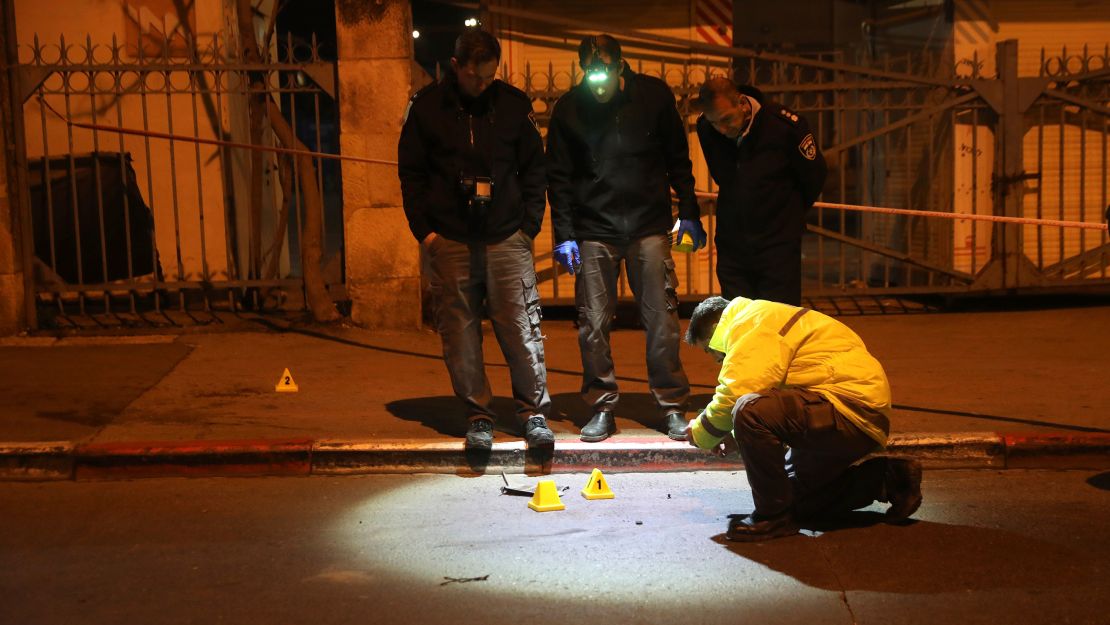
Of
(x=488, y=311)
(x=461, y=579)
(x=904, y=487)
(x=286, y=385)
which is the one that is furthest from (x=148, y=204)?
(x=904, y=487)

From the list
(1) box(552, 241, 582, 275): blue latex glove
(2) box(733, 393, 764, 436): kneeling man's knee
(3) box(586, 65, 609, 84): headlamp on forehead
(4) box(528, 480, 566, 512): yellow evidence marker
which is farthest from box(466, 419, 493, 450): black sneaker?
(3) box(586, 65, 609, 84): headlamp on forehead

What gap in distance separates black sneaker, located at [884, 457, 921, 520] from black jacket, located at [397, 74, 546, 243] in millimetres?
2258

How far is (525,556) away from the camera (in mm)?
5070

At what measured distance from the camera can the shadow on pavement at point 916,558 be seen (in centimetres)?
469

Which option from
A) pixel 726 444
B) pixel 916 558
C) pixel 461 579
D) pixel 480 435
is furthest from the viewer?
pixel 480 435

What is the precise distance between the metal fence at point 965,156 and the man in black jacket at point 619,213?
11.3 feet

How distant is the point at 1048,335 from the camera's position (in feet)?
30.7

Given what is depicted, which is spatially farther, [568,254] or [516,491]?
[568,254]

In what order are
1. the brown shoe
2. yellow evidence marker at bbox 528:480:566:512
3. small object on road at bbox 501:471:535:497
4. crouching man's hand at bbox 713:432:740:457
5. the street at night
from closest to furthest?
1. the street at night
2. the brown shoe
3. crouching man's hand at bbox 713:432:740:457
4. yellow evidence marker at bbox 528:480:566:512
5. small object on road at bbox 501:471:535:497

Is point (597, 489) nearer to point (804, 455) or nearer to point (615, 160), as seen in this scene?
point (804, 455)

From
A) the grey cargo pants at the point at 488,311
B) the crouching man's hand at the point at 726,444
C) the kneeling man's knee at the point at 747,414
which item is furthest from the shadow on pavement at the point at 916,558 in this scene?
the grey cargo pants at the point at 488,311

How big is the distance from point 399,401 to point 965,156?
5684mm

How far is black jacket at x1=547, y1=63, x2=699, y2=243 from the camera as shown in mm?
6527

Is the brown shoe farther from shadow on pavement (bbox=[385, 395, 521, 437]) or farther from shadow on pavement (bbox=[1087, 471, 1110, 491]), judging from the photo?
shadow on pavement (bbox=[385, 395, 521, 437])
